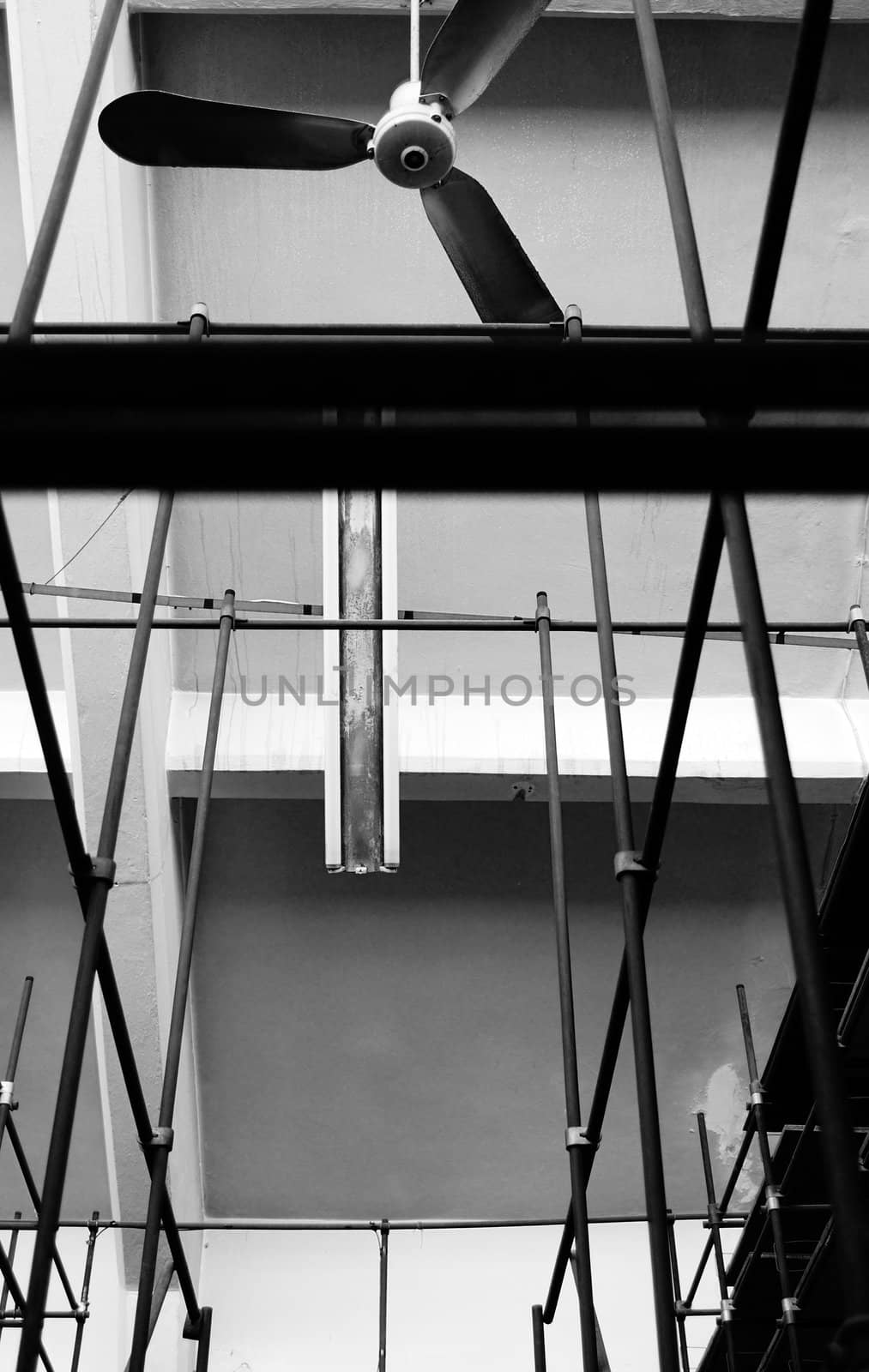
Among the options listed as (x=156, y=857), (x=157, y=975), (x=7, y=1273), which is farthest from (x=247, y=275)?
(x=7, y=1273)

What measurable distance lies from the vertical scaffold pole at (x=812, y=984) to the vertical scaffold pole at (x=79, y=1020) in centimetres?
102

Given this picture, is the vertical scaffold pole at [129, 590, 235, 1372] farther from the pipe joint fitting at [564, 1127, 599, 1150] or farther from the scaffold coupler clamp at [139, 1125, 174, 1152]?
the pipe joint fitting at [564, 1127, 599, 1150]

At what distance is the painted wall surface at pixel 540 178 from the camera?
Answer: 21.3 ft

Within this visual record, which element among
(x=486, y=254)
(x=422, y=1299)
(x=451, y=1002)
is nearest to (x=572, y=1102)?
(x=486, y=254)

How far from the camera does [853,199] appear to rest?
22.0 feet

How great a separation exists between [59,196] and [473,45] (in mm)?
1942

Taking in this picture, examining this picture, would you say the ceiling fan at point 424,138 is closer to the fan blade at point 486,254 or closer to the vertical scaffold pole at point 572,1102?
the fan blade at point 486,254

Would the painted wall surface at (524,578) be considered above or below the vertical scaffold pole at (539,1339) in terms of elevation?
above

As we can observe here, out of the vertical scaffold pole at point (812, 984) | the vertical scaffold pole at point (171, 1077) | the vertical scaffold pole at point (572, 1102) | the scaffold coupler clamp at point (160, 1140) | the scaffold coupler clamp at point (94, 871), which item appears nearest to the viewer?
the vertical scaffold pole at point (812, 984)

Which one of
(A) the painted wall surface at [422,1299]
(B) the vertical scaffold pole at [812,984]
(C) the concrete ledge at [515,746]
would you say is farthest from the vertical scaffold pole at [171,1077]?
(A) the painted wall surface at [422,1299]

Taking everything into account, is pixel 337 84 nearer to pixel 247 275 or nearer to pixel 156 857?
pixel 247 275

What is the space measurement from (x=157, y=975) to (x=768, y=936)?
12.8 ft

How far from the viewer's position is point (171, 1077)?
3434 mm

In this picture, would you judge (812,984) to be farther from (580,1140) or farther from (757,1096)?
(757,1096)
